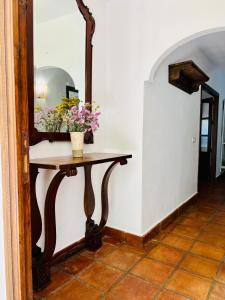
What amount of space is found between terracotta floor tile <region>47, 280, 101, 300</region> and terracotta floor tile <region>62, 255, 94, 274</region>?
19 centimetres

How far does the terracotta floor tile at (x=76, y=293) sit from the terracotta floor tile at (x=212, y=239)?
53.1 inches

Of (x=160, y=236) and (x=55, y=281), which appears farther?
(x=160, y=236)

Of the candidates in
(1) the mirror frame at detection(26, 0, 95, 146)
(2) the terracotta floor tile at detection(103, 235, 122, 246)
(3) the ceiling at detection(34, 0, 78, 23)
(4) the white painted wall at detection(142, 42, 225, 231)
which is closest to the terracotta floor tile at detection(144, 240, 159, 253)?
(4) the white painted wall at detection(142, 42, 225, 231)

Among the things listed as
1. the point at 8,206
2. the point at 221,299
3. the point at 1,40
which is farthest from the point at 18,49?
A: the point at 221,299

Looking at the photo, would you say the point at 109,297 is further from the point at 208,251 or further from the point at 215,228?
the point at 215,228

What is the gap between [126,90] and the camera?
2258 millimetres

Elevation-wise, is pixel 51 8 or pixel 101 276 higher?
pixel 51 8

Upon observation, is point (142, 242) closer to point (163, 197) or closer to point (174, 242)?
point (174, 242)

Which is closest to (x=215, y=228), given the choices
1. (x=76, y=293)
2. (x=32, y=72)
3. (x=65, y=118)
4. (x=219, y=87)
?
(x=76, y=293)

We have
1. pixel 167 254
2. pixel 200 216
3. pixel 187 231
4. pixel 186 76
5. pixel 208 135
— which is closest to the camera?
pixel 167 254

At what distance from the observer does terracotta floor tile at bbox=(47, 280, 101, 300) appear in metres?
1.56

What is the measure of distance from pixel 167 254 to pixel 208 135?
3.54 m

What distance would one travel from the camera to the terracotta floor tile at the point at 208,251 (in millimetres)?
2114

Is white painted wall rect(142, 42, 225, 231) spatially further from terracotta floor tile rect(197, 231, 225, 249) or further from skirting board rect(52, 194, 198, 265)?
terracotta floor tile rect(197, 231, 225, 249)
